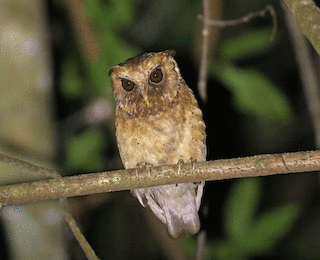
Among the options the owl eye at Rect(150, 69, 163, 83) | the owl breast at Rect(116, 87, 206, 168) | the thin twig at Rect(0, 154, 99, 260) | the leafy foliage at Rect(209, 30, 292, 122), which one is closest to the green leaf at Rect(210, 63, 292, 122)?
the leafy foliage at Rect(209, 30, 292, 122)

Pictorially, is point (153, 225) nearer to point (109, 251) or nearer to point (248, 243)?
point (109, 251)

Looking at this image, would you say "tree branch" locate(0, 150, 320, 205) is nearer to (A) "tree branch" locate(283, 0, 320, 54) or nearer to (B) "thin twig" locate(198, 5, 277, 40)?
(A) "tree branch" locate(283, 0, 320, 54)

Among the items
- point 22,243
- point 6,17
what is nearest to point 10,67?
point 6,17

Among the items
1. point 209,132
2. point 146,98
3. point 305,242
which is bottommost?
point 305,242

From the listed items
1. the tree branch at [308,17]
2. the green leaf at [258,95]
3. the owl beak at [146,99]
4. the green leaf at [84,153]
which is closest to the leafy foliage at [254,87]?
the green leaf at [258,95]

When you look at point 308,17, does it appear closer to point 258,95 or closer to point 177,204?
point 258,95

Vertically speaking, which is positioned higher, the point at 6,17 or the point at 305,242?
A: the point at 6,17

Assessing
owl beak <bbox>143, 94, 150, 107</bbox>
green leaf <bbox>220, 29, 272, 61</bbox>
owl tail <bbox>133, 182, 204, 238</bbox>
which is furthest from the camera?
green leaf <bbox>220, 29, 272, 61</bbox>

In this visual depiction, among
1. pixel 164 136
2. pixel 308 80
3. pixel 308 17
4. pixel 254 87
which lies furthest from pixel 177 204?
pixel 308 17
